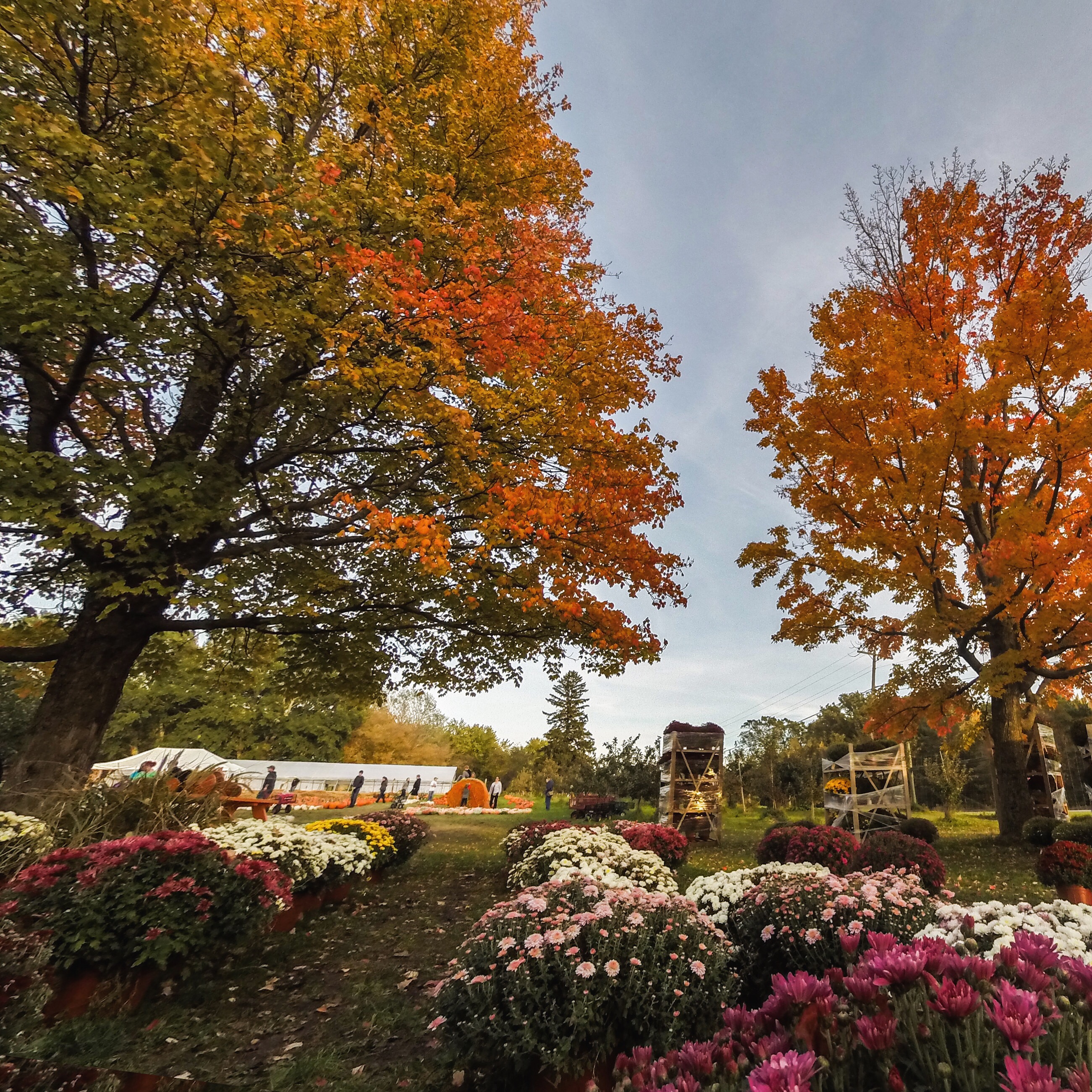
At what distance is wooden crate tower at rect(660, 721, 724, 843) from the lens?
16.3 m

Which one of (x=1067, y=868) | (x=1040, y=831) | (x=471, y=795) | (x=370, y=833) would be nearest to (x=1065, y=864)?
(x=1067, y=868)

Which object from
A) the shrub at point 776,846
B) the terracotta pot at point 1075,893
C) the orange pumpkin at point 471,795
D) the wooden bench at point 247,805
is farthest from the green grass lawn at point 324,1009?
the orange pumpkin at point 471,795

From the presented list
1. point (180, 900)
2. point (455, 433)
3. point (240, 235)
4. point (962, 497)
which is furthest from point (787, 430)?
point (180, 900)

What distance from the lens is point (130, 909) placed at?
442cm

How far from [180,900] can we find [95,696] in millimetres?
4453

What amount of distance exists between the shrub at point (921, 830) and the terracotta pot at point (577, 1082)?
11.9 m

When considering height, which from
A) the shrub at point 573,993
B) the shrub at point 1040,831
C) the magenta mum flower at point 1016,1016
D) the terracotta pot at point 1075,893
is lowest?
the shrub at point 573,993

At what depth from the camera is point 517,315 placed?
8555mm

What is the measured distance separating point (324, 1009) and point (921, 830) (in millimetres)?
12841

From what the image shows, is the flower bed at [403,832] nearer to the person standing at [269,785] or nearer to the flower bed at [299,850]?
the flower bed at [299,850]

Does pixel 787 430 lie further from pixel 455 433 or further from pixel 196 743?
pixel 196 743

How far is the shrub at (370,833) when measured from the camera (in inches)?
354

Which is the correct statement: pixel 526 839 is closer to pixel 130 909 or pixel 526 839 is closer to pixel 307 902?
pixel 307 902

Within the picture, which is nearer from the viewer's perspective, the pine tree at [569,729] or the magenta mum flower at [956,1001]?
the magenta mum flower at [956,1001]
